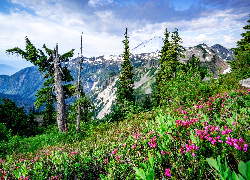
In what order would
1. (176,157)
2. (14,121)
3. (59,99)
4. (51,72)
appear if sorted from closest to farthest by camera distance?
(176,157) → (59,99) → (51,72) → (14,121)

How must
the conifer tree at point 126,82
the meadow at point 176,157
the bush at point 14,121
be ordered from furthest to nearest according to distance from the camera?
the conifer tree at point 126,82 < the bush at point 14,121 < the meadow at point 176,157

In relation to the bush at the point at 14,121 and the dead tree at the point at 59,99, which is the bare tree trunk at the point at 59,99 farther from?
the bush at the point at 14,121

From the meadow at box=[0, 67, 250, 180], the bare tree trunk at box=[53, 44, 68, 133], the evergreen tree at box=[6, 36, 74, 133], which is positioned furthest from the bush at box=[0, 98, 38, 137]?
the meadow at box=[0, 67, 250, 180]

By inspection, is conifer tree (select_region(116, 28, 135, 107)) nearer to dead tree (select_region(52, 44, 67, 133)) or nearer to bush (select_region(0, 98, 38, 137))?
dead tree (select_region(52, 44, 67, 133))

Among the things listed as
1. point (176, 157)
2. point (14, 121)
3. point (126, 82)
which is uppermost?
point (126, 82)

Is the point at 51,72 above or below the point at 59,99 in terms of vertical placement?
above

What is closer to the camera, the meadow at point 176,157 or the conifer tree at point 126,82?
the meadow at point 176,157

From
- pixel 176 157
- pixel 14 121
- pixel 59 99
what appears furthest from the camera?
pixel 14 121

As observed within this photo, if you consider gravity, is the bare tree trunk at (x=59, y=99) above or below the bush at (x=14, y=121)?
above

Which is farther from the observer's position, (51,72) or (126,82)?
(126,82)

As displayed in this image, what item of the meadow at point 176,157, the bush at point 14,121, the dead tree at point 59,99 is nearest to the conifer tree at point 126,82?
the dead tree at point 59,99

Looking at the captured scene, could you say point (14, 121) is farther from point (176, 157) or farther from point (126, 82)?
point (176, 157)

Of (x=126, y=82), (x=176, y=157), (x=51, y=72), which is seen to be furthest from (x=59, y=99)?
(x=176, y=157)

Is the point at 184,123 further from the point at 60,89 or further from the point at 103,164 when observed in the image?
the point at 60,89
